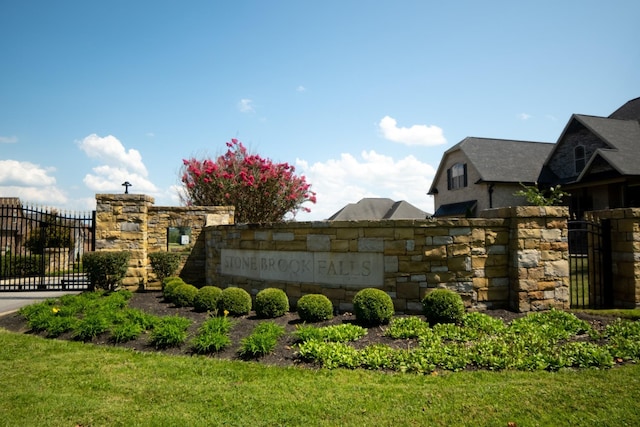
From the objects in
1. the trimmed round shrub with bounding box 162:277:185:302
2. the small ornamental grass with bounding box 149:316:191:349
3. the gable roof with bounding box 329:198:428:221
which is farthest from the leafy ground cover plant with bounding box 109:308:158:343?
the gable roof with bounding box 329:198:428:221

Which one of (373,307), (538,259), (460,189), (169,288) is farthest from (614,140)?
(169,288)

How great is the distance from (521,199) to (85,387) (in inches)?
902

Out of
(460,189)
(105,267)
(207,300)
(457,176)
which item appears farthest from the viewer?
(457,176)

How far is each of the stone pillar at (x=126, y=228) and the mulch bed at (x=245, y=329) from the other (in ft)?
6.85

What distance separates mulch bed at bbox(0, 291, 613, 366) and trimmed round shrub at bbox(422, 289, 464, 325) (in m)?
0.92

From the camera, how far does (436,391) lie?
433 centimetres

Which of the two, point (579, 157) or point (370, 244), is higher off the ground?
point (579, 157)

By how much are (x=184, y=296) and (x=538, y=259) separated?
7662 millimetres

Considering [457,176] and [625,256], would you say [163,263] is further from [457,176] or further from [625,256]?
[457,176]

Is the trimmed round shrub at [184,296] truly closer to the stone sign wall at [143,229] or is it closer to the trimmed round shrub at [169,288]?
the trimmed round shrub at [169,288]

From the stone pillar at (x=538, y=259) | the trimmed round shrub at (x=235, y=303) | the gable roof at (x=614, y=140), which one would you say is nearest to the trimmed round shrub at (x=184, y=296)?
the trimmed round shrub at (x=235, y=303)

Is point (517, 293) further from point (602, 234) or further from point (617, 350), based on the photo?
point (602, 234)

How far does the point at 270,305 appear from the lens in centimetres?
779

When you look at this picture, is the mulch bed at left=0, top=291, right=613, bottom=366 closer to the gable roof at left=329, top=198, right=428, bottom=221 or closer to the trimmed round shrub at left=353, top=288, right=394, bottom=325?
the trimmed round shrub at left=353, top=288, right=394, bottom=325
